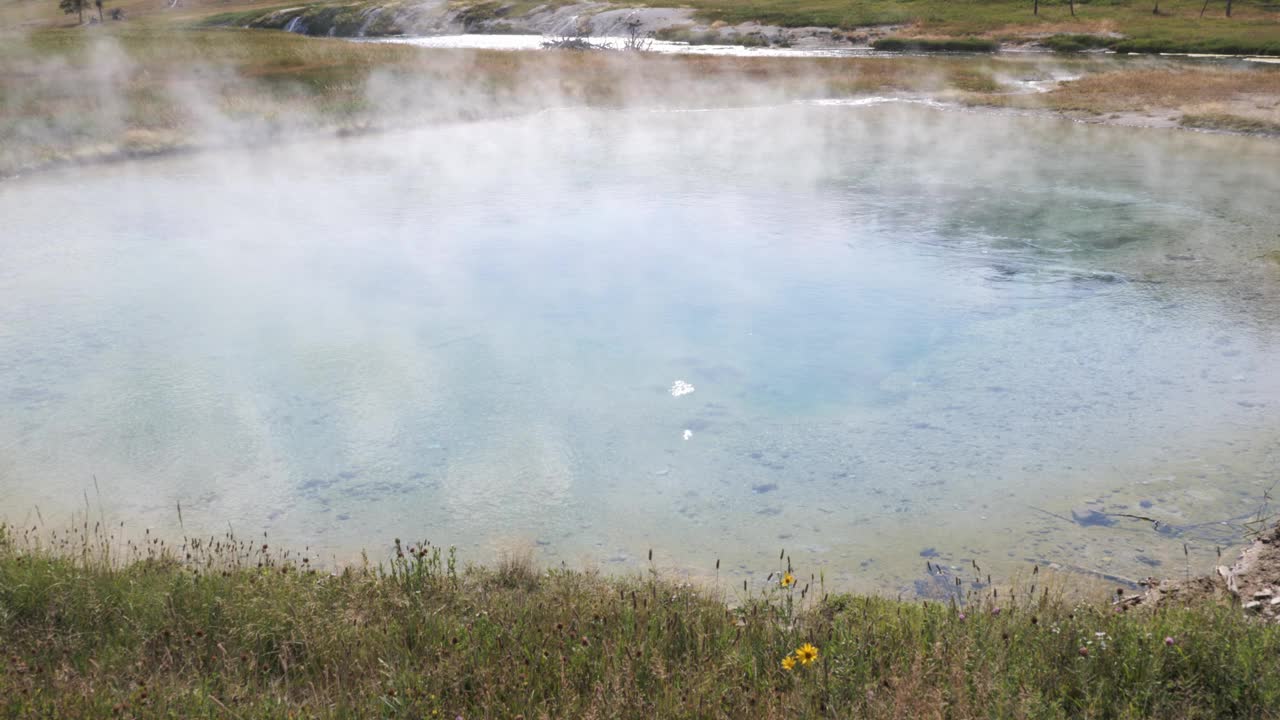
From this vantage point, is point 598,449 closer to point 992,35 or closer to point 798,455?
point 798,455

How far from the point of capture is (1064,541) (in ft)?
24.8

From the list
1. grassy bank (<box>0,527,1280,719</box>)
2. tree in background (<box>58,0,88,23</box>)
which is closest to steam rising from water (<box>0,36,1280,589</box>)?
grassy bank (<box>0,527,1280,719</box>)

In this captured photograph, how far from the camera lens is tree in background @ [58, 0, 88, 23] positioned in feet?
284

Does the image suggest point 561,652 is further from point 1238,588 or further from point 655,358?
point 655,358

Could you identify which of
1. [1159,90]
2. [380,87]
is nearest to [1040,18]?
[1159,90]

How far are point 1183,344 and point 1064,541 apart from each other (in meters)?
5.65

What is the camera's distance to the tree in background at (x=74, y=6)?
86.6 metres

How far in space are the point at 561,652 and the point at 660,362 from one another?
6.91 m

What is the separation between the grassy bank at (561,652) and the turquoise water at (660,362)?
5.23 ft

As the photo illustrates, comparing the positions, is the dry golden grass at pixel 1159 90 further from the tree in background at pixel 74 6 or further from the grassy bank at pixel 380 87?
the tree in background at pixel 74 6

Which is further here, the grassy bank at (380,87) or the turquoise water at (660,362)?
the grassy bank at (380,87)

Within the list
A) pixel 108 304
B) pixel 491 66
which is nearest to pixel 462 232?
pixel 108 304

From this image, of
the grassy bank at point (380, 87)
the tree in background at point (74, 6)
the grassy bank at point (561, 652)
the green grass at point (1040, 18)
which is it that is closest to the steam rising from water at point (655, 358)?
the grassy bank at point (561, 652)

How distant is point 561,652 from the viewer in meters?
4.90
